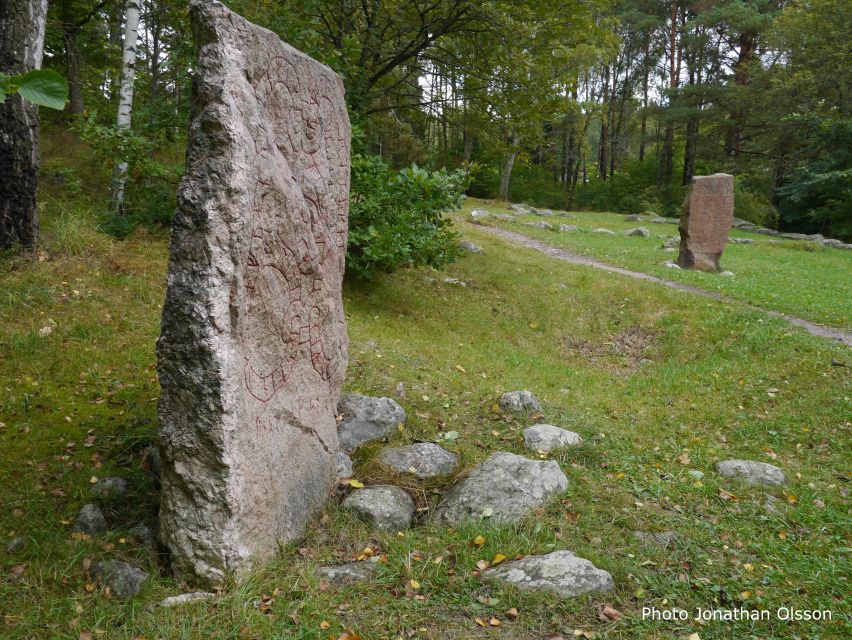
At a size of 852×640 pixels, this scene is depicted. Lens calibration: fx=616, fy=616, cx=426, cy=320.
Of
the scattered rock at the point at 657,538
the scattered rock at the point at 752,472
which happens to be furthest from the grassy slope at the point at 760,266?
the scattered rock at the point at 657,538

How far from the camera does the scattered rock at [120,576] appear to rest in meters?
3.59

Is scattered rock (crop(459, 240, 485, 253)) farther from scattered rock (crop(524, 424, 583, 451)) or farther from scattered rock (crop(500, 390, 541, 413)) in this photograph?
scattered rock (crop(524, 424, 583, 451))

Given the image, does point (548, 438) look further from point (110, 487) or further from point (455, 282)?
point (455, 282)

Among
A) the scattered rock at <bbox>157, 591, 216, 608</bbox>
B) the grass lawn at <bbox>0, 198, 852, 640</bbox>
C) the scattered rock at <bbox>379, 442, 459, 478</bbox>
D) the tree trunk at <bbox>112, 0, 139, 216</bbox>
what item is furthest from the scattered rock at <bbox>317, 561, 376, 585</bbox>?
the tree trunk at <bbox>112, 0, 139, 216</bbox>

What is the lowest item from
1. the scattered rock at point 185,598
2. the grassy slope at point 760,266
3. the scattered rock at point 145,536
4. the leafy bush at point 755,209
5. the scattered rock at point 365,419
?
the scattered rock at point 185,598

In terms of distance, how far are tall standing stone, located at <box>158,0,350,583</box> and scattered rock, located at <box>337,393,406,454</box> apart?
1.10m

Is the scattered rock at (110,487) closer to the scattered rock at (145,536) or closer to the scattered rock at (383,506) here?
the scattered rock at (145,536)

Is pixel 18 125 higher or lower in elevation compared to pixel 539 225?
higher

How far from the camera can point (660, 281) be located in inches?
578

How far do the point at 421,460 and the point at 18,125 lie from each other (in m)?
6.28

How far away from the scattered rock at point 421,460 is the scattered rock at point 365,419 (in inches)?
12.3

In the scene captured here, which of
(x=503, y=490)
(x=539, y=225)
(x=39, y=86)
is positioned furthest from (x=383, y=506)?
(x=539, y=225)

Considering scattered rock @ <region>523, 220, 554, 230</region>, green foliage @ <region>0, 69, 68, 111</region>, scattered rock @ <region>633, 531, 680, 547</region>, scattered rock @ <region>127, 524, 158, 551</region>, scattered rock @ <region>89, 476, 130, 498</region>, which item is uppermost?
green foliage @ <region>0, 69, 68, 111</region>

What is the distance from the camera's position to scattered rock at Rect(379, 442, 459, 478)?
5402mm
